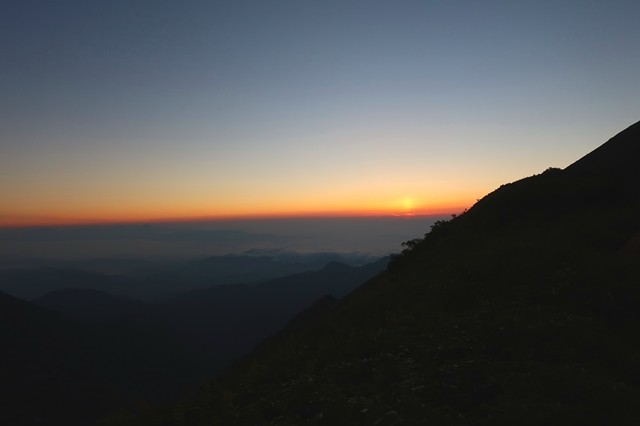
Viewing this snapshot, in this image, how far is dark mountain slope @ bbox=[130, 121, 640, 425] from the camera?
351 inches

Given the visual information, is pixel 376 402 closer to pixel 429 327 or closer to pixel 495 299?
pixel 429 327

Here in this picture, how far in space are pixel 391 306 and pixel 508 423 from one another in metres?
15.0

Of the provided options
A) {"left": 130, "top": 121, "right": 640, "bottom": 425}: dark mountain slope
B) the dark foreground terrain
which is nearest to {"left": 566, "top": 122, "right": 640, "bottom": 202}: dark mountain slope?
the dark foreground terrain

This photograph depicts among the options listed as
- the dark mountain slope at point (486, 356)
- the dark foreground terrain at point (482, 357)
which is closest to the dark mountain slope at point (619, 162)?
the dark foreground terrain at point (482, 357)

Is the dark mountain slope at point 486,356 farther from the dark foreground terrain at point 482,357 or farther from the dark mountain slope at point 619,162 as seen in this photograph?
the dark mountain slope at point 619,162

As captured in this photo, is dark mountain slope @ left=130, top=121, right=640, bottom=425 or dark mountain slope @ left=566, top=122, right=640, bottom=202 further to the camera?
dark mountain slope @ left=566, top=122, right=640, bottom=202

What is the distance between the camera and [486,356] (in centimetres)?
1171

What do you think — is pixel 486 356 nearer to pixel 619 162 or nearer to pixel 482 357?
pixel 482 357

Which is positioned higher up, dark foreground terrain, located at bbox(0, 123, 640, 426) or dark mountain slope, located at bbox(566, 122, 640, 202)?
dark mountain slope, located at bbox(566, 122, 640, 202)

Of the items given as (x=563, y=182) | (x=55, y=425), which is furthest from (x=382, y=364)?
(x=55, y=425)

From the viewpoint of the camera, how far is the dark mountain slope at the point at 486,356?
892cm

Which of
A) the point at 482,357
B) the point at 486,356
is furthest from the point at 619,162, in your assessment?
the point at 482,357

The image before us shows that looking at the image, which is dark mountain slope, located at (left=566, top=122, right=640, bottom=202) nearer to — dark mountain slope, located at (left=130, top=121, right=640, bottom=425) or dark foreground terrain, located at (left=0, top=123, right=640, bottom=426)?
dark foreground terrain, located at (left=0, top=123, right=640, bottom=426)

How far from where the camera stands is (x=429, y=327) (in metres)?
15.6
